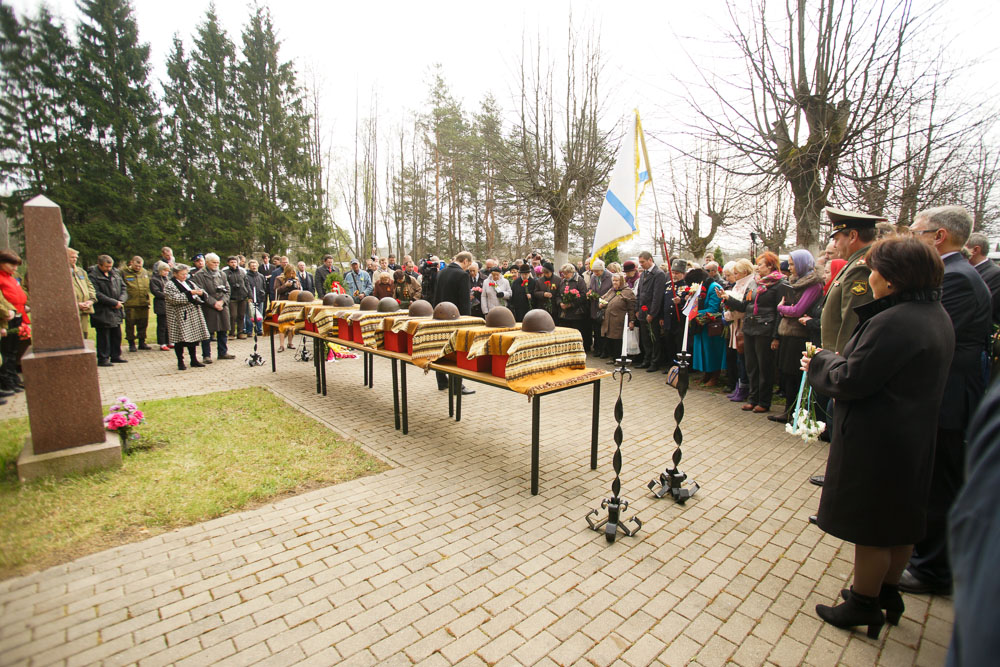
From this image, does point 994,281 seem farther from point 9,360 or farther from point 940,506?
point 9,360

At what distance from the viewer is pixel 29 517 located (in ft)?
11.9

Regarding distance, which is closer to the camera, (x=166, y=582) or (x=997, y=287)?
(x=166, y=582)

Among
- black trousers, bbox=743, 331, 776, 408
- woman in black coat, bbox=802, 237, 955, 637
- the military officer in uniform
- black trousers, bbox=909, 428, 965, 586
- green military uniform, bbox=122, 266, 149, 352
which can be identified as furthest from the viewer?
green military uniform, bbox=122, 266, 149, 352

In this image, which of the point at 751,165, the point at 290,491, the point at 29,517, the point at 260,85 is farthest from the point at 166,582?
the point at 260,85

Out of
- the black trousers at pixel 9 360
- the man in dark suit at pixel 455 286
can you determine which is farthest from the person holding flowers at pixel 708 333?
the black trousers at pixel 9 360

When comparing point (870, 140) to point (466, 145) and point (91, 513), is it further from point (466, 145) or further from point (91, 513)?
point (466, 145)

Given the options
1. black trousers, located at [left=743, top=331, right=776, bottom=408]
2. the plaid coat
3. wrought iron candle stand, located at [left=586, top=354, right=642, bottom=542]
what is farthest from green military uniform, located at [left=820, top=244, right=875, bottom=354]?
the plaid coat

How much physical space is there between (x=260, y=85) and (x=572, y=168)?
19021 mm

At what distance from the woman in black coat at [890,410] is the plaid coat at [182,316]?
9.80 meters

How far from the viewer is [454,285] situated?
23.9 feet

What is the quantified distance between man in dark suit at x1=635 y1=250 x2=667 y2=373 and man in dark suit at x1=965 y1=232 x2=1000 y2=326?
4201mm

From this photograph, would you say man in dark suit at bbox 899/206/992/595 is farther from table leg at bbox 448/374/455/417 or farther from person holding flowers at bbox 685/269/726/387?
table leg at bbox 448/374/455/417

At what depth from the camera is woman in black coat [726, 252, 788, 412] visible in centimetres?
621

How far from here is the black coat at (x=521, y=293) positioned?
10719 millimetres
